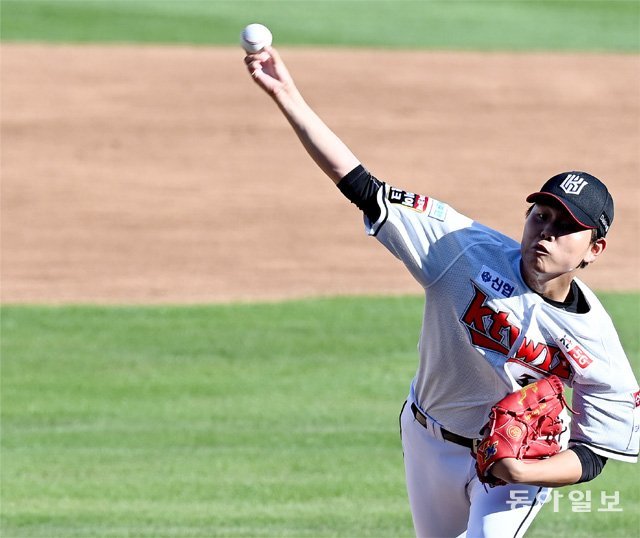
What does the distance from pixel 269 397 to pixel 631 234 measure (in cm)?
690

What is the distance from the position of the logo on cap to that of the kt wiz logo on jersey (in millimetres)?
433

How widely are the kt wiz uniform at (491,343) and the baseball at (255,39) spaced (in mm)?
598

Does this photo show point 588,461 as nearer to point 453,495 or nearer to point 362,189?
point 453,495

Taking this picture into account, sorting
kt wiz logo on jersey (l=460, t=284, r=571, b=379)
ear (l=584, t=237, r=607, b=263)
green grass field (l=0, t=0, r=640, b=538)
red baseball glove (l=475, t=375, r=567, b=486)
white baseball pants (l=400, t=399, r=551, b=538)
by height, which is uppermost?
ear (l=584, t=237, r=607, b=263)

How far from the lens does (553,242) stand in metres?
3.87

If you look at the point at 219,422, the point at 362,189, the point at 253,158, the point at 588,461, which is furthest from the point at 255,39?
the point at 253,158

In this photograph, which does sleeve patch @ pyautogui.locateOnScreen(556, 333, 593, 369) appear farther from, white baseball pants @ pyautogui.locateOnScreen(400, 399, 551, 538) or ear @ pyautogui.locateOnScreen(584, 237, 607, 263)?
white baseball pants @ pyautogui.locateOnScreen(400, 399, 551, 538)

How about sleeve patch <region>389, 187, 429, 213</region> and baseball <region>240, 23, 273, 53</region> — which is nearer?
baseball <region>240, 23, 273, 53</region>

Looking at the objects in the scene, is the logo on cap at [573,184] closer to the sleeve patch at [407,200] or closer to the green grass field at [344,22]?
the sleeve patch at [407,200]

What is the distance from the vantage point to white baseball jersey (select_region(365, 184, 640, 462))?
3.95m

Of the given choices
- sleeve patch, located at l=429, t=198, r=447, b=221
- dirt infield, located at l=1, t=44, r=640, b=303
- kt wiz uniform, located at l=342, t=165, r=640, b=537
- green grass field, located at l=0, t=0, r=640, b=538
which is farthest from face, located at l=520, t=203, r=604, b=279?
dirt infield, located at l=1, t=44, r=640, b=303

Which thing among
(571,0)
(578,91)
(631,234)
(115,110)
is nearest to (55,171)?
(115,110)

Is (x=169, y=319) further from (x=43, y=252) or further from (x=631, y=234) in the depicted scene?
(x=631, y=234)

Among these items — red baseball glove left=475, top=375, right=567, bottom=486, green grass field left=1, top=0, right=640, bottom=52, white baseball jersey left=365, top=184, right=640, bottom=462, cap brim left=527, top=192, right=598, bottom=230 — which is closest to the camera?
red baseball glove left=475, top=375, right=567, bottom=486
